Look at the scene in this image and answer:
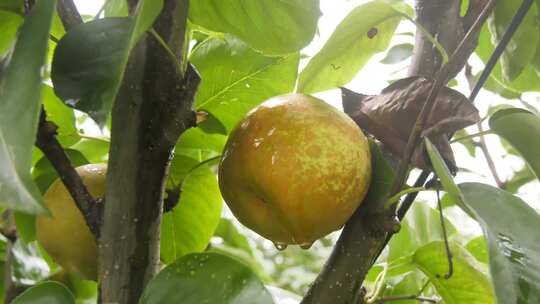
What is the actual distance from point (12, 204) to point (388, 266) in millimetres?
645

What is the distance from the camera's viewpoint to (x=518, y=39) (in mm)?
745

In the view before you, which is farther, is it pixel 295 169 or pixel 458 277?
pixel 458 277

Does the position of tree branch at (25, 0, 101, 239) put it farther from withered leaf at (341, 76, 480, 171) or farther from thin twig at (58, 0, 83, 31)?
withered leaf at (341, 76, 480, 171)

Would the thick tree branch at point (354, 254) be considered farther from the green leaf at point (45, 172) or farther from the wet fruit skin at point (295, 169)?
the green leaf at point (45, 172)

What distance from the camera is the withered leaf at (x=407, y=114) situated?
61 cm

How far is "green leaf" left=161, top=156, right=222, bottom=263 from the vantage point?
899mm

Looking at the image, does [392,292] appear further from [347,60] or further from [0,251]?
[0,251]

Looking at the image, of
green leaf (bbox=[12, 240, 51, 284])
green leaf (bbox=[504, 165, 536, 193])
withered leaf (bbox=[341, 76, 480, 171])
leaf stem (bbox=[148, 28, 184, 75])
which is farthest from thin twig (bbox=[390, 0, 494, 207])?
green leaf (bbox=[504, 165, 536, 193])

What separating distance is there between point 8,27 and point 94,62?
0.17 metres

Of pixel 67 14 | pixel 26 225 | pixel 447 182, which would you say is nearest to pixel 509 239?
pixel 447 182

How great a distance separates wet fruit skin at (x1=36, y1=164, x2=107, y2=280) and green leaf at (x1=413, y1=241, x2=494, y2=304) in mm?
416

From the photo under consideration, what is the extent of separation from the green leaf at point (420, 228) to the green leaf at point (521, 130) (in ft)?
1.27

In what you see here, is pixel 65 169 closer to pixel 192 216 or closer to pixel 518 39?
pixel 192 216

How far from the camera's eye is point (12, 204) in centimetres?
34
